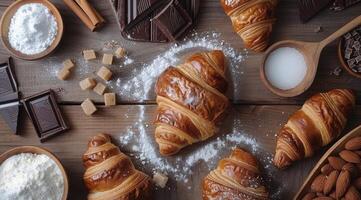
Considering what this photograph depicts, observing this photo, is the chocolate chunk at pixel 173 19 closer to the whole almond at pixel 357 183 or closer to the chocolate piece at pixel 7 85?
the chocolate piece at pixel 7 85

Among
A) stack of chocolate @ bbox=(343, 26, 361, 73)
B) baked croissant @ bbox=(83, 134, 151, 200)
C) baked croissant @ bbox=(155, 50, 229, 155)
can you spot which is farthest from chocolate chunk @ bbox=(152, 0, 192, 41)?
stack of chocolate @ bbox=(343, 26, 361, 73)

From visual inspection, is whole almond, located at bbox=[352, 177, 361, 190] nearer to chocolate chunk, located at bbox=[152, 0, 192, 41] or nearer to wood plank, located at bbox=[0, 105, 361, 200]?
wood plank, located at bbox=[0, 105, 361, 200]

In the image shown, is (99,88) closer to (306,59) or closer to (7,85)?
(7,85)

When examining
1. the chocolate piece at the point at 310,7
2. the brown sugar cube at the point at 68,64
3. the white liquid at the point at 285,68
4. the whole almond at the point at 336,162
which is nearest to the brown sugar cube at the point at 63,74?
the brown sugar cube at the point at 68,64

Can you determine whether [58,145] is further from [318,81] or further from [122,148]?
[318,81]

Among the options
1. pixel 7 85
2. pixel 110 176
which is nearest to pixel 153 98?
pixel 110 176
